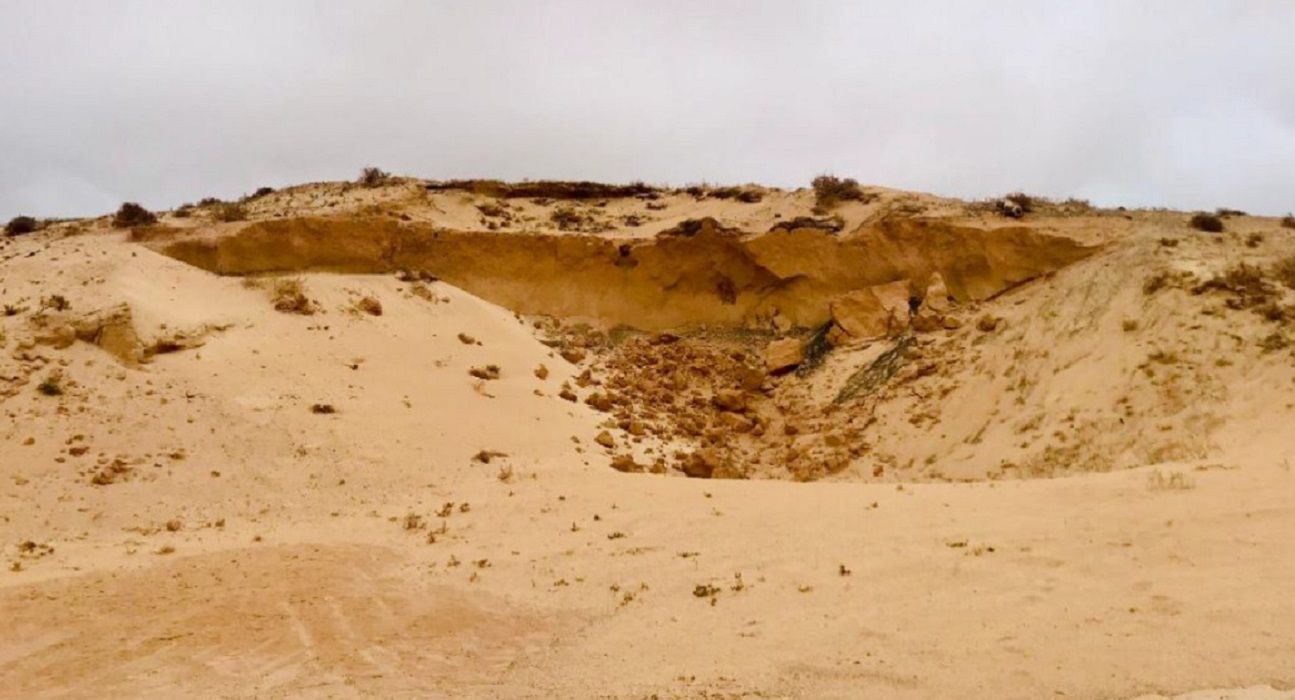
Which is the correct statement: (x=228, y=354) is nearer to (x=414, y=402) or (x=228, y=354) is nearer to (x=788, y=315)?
(x=414, y=402)

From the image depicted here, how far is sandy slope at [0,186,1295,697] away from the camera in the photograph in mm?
5426

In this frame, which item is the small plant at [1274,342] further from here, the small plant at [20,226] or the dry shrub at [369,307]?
the small plant at [20,226]

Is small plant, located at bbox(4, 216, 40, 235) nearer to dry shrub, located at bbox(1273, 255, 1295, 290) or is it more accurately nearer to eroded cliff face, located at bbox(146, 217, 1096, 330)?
eroded cliff face, located at bbox(146, 217, 1096, 330)

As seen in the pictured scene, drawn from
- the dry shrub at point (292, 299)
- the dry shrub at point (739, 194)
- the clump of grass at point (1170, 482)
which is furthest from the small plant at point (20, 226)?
the clump of grass at point (1170, 482)

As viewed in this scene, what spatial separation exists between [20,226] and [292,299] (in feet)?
30.7

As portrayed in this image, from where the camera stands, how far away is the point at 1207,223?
49.6ft

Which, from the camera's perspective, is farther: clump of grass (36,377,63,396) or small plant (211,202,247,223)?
small plant (211,202,247,223)

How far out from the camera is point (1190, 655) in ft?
15.2

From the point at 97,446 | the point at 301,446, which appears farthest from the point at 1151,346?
the point at 97,446

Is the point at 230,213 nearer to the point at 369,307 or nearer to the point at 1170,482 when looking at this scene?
the point at 369,307

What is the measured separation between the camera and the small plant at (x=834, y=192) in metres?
19.8

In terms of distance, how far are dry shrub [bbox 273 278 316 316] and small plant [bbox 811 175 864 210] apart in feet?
33.8

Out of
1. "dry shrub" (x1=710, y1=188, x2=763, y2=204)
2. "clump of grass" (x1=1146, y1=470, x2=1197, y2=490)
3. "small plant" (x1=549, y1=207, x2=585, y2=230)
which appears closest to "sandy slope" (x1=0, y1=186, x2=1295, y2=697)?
"clump of grass" (x1=1146, y1=470, x2=1197, y2=490)

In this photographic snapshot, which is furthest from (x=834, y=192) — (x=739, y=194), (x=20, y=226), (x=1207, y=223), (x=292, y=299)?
(x=20, y=226)
